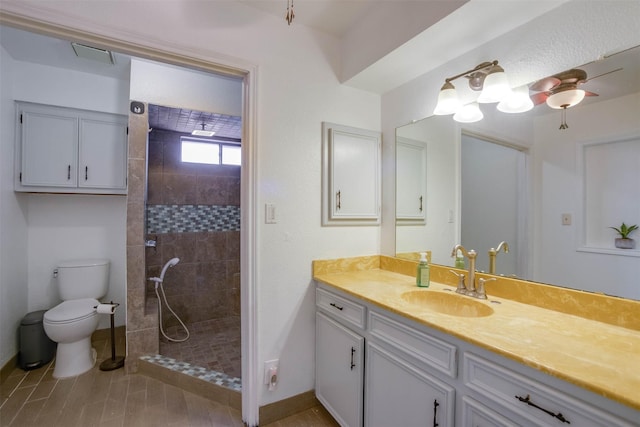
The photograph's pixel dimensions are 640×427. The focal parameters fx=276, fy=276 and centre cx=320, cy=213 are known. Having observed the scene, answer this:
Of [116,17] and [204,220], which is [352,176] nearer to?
[116,17]

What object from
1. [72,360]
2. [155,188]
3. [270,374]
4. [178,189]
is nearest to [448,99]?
[270,374]

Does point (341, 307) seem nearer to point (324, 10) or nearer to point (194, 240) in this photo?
point (324, 10)

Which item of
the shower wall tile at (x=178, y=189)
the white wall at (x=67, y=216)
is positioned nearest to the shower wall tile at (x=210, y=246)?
the shower wall tile at (x=178, y=189)

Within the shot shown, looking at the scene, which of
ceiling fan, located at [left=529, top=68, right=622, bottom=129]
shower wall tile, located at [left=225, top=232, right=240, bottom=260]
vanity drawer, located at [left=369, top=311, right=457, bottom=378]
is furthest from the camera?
shower wall tile, located at [left=225, top=232, right=240, bottom=260]

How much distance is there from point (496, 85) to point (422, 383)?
1396 millimetres

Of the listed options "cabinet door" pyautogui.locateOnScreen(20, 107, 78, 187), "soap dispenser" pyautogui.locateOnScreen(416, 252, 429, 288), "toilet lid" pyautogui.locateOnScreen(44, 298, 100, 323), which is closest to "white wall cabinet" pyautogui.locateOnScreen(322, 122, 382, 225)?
"soap dispenser" pyautogui.locateOnScreen(416, 252, 429, 288)

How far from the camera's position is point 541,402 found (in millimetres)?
767

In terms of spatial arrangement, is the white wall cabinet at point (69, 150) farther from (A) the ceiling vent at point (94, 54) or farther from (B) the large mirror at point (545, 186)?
(B) the large mirror at point (545, 186)

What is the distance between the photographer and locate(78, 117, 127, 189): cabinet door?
245 cm

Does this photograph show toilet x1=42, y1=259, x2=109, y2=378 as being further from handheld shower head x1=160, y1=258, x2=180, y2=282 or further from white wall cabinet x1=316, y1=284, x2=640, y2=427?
white wall cabinet x1=316, y1=284, x2=640, y2=427

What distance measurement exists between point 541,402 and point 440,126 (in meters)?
1.47

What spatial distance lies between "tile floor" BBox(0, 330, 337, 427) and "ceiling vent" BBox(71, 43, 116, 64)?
99.0 inches

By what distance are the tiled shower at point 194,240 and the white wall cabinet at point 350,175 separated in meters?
1.75

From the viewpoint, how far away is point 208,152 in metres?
3.26
